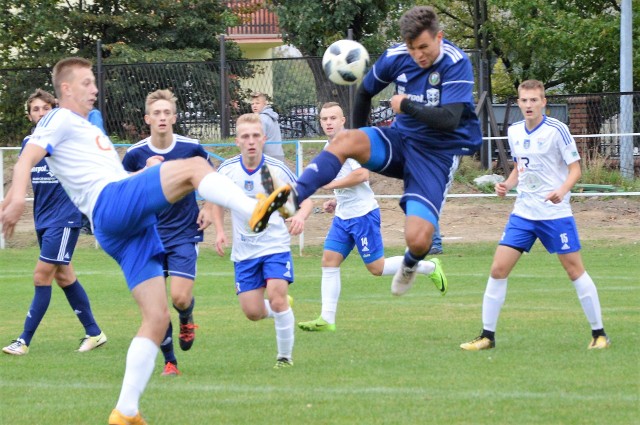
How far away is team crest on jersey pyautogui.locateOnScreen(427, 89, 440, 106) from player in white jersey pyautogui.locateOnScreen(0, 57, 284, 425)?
5.63 ft

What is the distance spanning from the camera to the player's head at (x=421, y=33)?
708 cm

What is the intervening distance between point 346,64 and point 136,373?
2.84 m

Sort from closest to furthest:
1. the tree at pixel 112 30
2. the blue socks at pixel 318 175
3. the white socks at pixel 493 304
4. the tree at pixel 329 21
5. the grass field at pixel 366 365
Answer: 1. the grass field at pixel 366 365
2. the blue socks at pixel 318 175
3. the white socks at pixel 493 304
4. the tree at pixel 112 30
5. the tree at pixel 329 21

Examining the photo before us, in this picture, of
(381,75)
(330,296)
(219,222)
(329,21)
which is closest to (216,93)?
(329,21)

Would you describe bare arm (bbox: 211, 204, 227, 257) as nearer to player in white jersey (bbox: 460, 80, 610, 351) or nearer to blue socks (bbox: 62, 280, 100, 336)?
blue socks (bbox: 62, 280, 100, 336)

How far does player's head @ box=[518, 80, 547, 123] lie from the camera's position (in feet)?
28.4

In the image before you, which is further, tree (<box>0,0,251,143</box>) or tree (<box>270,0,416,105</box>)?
tree (<box>270,0,416,105</box>)

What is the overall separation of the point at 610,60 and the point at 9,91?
1576cm

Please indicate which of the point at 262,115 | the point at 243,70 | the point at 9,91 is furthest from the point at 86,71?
the point at 9,91

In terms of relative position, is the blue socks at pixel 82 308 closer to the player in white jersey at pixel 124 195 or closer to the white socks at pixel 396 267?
the white socks at pixel 396 267

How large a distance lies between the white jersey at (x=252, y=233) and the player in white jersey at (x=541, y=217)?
1.71m

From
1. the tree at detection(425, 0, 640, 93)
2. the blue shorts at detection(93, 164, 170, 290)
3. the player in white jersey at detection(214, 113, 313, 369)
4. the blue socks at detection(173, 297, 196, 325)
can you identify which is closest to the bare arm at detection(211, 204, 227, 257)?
the player in white jersey at detection(214, 113, 313, 369)

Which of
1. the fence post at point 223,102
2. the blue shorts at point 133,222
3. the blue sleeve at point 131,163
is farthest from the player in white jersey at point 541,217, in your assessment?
the fence post at point 223,102

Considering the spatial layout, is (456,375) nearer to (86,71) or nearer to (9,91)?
(86,71)
